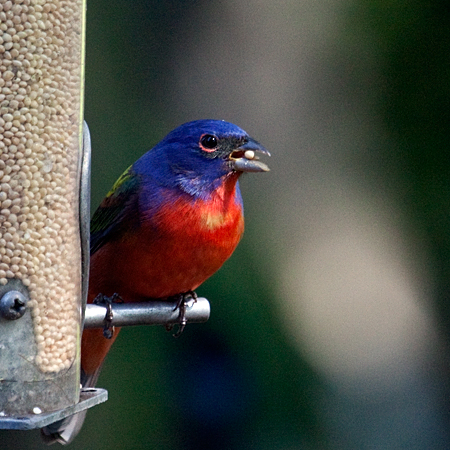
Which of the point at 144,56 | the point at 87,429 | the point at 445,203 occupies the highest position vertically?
the point at 144,56

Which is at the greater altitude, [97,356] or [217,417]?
[97,356]

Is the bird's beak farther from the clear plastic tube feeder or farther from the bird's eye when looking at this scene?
the clear plastic tube feeder

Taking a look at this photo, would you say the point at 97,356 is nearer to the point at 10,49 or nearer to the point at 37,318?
the point at 37,318

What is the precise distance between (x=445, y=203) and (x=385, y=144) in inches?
31.3

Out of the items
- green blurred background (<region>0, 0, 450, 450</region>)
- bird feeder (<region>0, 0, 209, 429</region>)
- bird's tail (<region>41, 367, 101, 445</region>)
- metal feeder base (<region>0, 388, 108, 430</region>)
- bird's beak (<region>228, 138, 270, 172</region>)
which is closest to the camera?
metal feeder base (<region>0, 388, 108, 430</region>)

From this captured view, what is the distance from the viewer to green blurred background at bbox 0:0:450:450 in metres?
5.06

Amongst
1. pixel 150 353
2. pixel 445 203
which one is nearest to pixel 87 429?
pixel 150 353

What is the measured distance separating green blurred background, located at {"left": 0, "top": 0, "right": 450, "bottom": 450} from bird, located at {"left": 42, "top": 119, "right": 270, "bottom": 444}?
1506 mm

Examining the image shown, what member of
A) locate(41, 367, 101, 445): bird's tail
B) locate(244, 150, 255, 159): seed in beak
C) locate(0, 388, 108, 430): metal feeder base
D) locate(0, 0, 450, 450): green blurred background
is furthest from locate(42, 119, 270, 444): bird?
locate(0, 0, 450, 450): green blurred background

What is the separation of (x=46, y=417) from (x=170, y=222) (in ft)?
4.32

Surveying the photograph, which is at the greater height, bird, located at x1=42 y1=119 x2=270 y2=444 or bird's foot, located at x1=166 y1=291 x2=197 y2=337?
bird, located at x1=42 y1=119 x2=270 y2=444

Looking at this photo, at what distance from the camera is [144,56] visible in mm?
6023

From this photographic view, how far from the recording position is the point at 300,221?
572 centimetres

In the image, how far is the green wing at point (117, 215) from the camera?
3.40 metres
